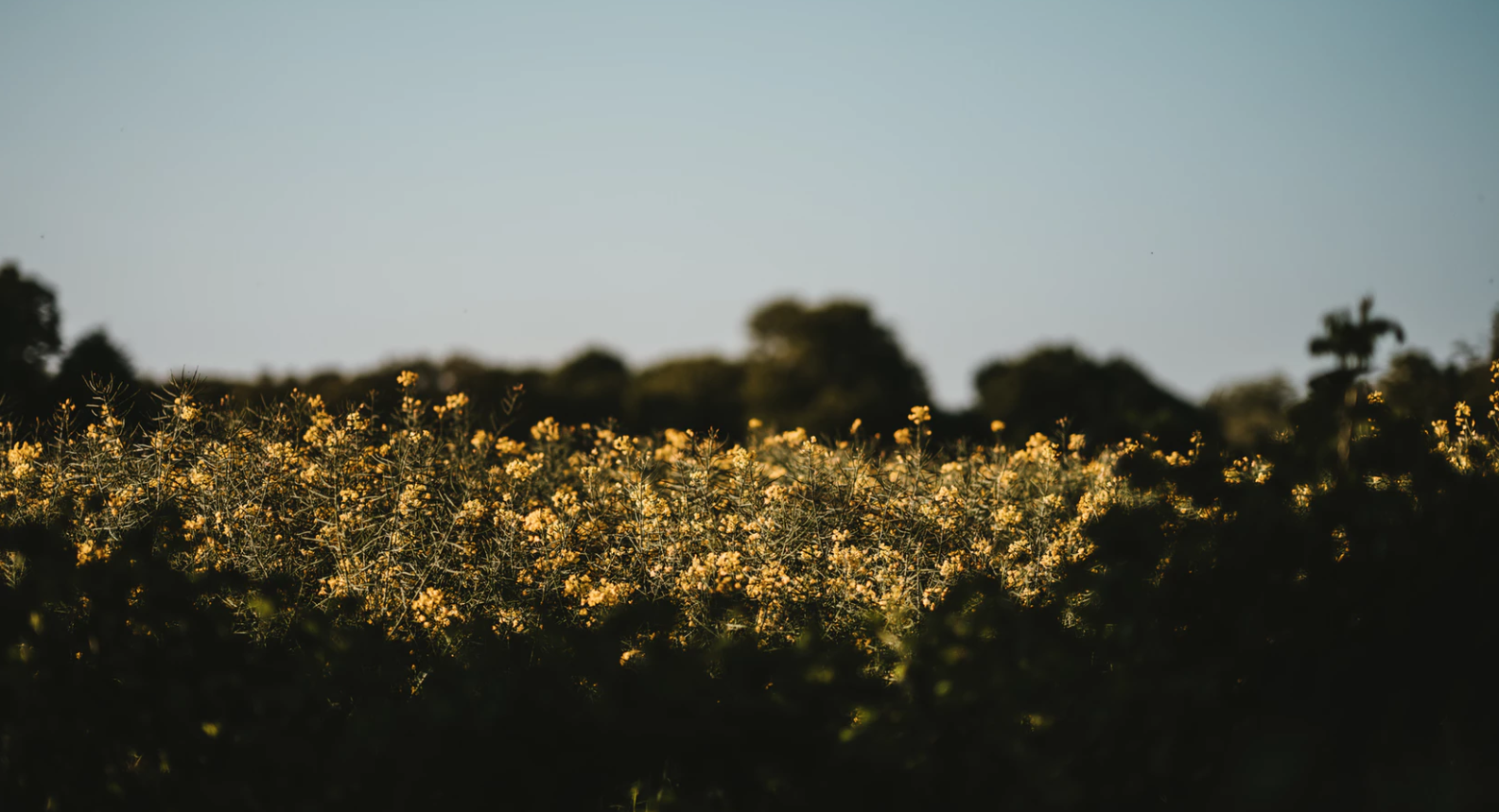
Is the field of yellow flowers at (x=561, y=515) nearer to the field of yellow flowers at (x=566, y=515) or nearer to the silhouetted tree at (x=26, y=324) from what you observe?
the field of yellow flowers at (x=566, y=515)

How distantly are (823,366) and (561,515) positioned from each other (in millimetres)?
50981

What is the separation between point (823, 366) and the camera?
2229 inches

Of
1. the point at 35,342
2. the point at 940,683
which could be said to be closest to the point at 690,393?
the point at 35,342

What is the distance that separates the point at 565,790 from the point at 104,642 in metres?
1.81

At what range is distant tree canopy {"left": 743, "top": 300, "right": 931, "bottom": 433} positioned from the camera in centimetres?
5434

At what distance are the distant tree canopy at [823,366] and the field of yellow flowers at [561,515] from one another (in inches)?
1804

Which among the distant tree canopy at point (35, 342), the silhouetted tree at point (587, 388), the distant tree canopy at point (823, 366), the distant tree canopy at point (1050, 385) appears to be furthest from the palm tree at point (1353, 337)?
the distant tree canopy at point (823, 366)

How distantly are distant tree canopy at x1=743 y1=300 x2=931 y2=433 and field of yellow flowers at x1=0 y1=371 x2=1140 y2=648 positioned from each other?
150 feet

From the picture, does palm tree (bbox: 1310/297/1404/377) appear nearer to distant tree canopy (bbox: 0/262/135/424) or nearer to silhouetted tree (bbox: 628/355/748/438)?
distant tree canopy (bbox: 0/262/135/424)

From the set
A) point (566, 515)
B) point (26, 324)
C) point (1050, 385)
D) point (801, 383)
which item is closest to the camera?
point (566, 515)

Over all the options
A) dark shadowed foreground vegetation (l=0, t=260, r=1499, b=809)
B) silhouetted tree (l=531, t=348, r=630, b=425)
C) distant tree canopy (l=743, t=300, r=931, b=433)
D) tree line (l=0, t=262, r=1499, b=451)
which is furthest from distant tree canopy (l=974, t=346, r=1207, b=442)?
dark shadowed foreground vegetation (l=0, t=260, r=1499, b=809)

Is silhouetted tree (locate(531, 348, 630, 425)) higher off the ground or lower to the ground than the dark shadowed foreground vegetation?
higher

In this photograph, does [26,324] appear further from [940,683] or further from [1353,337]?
[1353,337]

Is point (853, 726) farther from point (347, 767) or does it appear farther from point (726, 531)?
point (726, 531)
